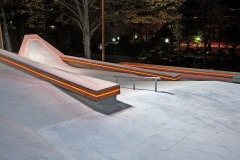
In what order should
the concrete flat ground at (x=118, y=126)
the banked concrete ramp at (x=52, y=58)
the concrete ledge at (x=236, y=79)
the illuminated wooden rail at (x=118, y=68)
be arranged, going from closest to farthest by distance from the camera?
1. the concrete flat ground at (x=118, y=126)
2. the concrete ledge at (x=236, y=79)
3. the illuminated wooden rail at (x=118, y=68)
4. the banked concrete ramp at (x=52, y=58)

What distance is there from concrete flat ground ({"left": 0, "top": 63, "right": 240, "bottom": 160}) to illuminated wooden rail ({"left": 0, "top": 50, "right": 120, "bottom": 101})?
311 mm

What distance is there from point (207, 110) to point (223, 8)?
19.7 meters

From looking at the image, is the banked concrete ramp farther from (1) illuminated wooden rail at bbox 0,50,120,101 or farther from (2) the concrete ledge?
(2) the concrete ledge

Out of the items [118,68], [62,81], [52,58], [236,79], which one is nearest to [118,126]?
[62,81]

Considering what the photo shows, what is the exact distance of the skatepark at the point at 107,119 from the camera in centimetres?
673

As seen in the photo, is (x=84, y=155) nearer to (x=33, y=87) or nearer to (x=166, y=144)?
(x=166, y=144)

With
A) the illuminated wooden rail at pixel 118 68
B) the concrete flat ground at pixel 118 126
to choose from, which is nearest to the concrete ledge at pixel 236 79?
the illuminated wooden rail at pixel 118 68

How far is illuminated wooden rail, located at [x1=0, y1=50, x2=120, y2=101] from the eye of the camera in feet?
30.8

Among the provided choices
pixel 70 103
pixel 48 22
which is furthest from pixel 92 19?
pixel 70 103

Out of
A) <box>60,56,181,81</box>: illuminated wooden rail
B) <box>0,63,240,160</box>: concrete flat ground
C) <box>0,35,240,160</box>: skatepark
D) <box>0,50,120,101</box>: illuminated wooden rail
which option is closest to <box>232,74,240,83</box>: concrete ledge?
<box>0,35,240,160</box>: skatepark

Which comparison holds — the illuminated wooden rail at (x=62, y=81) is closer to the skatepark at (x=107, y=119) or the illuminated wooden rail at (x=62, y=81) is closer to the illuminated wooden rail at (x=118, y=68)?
the skatepark at (x=107, y=119)

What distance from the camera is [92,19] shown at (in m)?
31.4

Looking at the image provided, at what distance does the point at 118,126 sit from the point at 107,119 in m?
0.60

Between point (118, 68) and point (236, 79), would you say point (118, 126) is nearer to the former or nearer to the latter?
point (118, 68)
